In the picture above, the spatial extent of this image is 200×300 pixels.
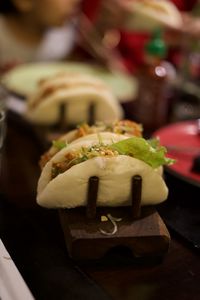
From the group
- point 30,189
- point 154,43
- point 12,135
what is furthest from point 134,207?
point 154,43

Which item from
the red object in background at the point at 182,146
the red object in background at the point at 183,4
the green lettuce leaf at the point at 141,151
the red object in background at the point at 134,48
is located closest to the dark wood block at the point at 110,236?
the green lettuce leaf at the point at 141,151

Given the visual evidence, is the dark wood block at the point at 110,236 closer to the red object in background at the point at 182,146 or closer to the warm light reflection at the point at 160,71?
the red object in background at the point at 182,146

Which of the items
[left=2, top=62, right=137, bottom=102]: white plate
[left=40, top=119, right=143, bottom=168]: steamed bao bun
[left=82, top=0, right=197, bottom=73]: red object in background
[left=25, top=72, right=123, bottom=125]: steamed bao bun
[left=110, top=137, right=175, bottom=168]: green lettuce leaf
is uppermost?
[left=110, top=137, right=175, bottom=168]: green lettuce leaf

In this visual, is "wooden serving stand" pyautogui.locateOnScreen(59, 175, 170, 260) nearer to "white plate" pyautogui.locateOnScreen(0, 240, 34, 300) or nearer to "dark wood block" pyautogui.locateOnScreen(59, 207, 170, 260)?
"dark wood block" pyautogui.locateOnScreen(59, 207, 170, 260)

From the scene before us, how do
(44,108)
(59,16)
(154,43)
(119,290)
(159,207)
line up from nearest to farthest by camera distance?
(119,290), (159,207), (44,108), (154,43), (59,16)

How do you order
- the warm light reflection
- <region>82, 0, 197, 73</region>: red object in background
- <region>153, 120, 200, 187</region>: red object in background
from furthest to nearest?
<region>82, 0, 197, 73</region>: red object in background
the warm light reflection
<region>153, 120, 200, 187</region>: red object in background

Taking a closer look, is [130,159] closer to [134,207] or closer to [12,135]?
[134,207]

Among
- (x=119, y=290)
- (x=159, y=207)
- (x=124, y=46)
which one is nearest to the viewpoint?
(x=119, y=290)

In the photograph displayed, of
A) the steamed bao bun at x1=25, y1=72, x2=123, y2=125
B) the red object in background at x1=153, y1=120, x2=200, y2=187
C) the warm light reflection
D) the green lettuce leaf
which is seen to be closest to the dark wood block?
the green lettuce leaf
